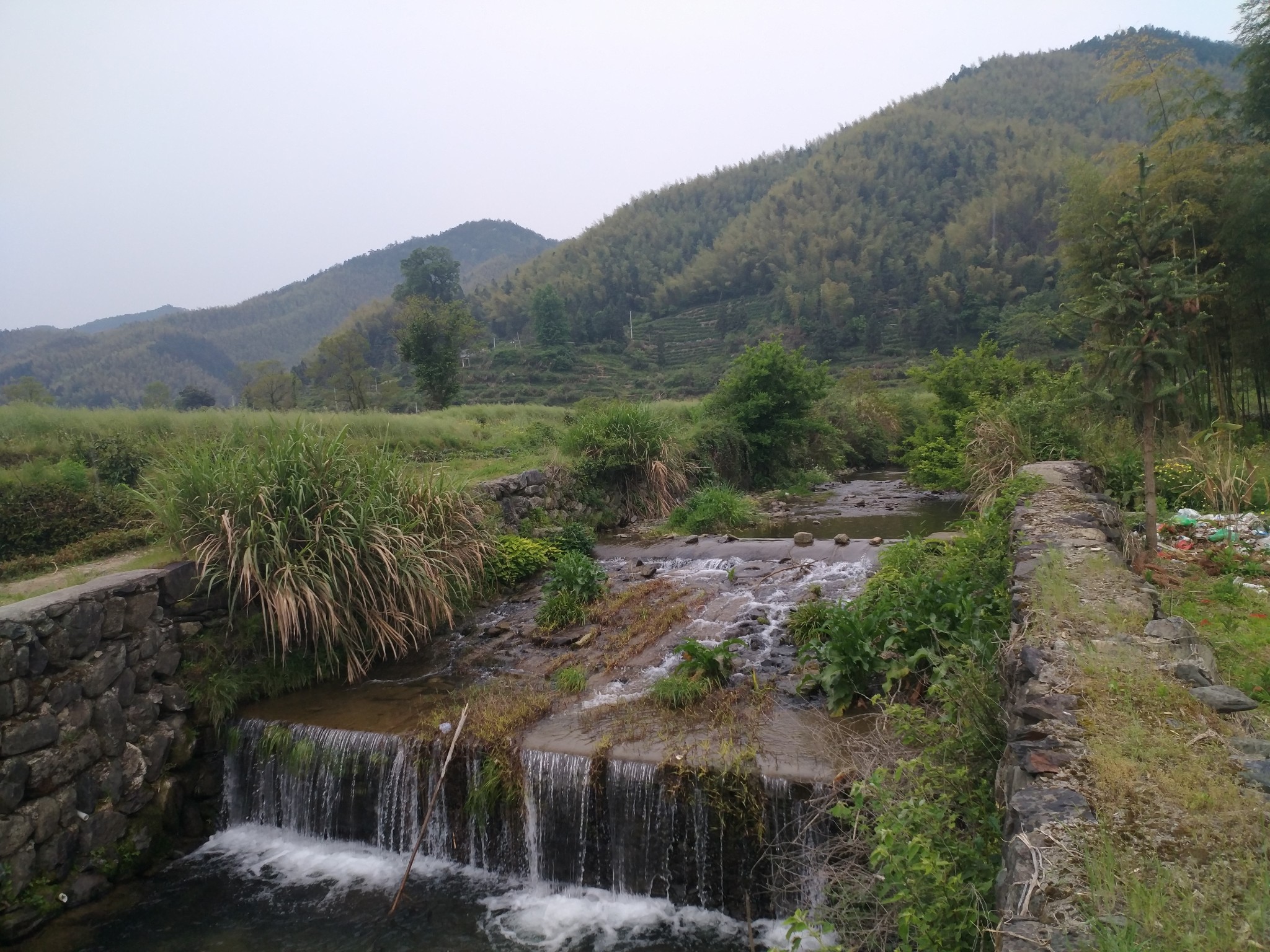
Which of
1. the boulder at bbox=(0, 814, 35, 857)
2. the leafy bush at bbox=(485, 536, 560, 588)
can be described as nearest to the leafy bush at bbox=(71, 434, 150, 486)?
the leafy bush at bbox=(485, 536, 560, 588)

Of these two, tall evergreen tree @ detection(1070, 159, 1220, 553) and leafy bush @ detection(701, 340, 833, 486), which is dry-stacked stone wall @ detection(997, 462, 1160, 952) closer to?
tall evergreen tree @ detection(1070, 159, 1220, 553)

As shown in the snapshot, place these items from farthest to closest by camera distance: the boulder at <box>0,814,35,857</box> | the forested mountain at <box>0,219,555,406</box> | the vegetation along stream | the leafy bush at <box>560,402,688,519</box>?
1. the forested mountain at <box>0,219,555,406</box>
2. the leafy bush at <box>560,402,688,519</box>
3. the boulder at <box>0,814,35,857</box>
4. the vegetation along stream

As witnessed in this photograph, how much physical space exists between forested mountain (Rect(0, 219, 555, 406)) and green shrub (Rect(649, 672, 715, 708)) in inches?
1774

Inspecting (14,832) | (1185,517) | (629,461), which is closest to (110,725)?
(14,832)

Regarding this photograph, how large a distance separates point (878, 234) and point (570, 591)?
63438mm

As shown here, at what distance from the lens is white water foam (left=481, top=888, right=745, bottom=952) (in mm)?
4109

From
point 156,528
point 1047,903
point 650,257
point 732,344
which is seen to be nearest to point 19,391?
point 156,528

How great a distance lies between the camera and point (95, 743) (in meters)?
5.22

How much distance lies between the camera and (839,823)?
12.4 feet

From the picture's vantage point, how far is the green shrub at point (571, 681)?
229 inches

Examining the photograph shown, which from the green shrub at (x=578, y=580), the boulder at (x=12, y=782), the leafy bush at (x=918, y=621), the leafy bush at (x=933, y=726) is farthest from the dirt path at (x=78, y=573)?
the leafy bush at (x=933, y=726)

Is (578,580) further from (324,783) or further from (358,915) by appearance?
(358,915)

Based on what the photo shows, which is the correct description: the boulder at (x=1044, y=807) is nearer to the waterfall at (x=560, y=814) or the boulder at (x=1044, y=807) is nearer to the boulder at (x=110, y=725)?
the waterfall at (x=560, y=814)

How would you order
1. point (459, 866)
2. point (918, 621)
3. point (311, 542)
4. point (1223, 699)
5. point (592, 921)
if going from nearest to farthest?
point (1223, 699), point (592, 921), point (918, 621), point (459, 866), point (311, 542)
